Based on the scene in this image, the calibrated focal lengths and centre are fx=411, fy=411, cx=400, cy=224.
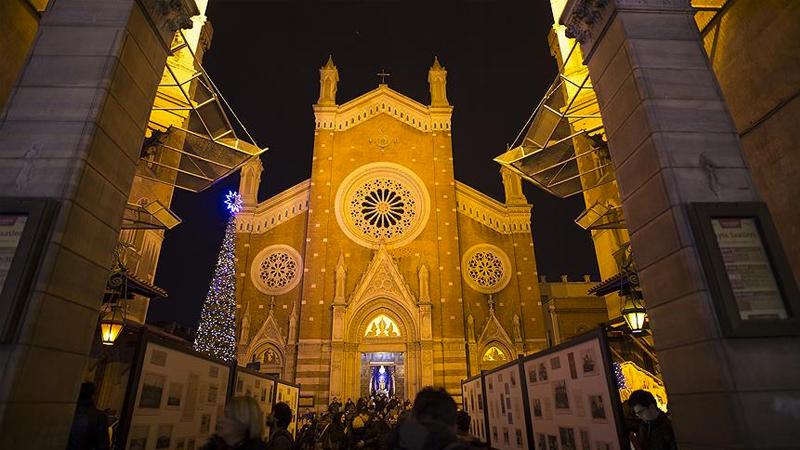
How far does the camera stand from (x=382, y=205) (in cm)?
2541

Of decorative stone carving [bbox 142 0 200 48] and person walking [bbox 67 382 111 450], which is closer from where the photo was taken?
person walking [bbox 67 382 111 450]

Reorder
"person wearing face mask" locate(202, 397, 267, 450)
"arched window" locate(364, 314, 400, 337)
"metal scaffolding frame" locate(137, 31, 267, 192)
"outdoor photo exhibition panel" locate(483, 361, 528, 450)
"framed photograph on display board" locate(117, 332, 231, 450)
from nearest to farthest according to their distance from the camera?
1. "person wearing face mask" locate(202, 397, 267, 450)
2. "framed photograph on display board" locate(117, 332, 231, 450)
3. "outdoor photo exhibition panel" locate(483, 361, 528, 450)
4. "metal scaffolding frame" locate(137, 31, 267, 192)
5. "arched window" locate(364, 314, 400, 337)

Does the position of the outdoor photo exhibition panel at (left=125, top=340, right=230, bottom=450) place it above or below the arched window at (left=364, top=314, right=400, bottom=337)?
below

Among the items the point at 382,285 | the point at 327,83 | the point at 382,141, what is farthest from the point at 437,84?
the point at 382,285

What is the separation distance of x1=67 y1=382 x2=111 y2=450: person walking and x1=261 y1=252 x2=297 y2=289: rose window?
64.6ft

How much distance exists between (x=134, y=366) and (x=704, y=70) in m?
6.74

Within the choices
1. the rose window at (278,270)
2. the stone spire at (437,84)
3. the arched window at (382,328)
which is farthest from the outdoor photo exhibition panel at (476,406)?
the stone spire at (437,84)

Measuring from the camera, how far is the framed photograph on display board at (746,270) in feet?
11.1

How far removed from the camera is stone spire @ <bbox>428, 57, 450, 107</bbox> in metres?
28.1

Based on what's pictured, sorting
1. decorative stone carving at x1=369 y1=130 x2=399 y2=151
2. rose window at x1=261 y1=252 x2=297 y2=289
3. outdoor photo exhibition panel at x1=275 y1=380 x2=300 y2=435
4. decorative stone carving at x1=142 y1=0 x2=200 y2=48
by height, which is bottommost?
outdoor photo exhibition panel at x1=275 y1=380 x2=300 y2=435

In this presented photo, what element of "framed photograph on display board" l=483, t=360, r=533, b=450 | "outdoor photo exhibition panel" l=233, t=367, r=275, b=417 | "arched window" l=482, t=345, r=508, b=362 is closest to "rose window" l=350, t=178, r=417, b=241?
"arched window" l=482, t=345, r=508, b=362

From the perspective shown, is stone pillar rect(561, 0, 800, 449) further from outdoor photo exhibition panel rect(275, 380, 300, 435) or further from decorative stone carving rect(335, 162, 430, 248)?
decorative stone carving rect(335, 162, 430, 248)

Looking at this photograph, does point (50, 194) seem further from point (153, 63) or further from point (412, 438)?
point (412, 438)

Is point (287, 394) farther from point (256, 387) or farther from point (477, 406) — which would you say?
point (477, 406)
